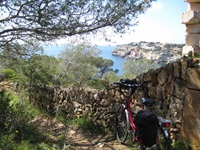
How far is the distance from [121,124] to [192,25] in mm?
2299

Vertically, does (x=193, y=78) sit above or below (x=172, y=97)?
above

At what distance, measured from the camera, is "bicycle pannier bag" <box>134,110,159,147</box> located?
2449mm

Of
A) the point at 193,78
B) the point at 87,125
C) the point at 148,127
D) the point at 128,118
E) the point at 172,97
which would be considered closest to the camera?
the point at 148,127

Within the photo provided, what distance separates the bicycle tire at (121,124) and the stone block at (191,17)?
6.68ft

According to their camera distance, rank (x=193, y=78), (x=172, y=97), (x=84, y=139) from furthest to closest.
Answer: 1. (x=84, y=139)
2. (x=172, y=97)
3. (x=193, y=78)

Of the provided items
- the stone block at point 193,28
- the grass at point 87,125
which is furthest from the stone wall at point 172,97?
the stone block at point 193,28

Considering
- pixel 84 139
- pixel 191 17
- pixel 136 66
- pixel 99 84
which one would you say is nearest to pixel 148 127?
pixel 84 139

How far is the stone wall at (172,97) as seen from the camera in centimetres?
285

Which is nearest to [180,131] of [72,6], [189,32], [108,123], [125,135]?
[125,135]

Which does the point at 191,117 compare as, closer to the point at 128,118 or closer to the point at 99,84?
the point at 128,118

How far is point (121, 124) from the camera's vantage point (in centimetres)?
375

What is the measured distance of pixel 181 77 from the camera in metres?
3.02

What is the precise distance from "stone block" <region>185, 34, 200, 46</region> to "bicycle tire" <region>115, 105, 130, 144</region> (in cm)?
181

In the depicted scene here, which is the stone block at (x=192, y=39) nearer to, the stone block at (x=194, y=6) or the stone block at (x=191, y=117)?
the stone block at (x=194, y=6)
